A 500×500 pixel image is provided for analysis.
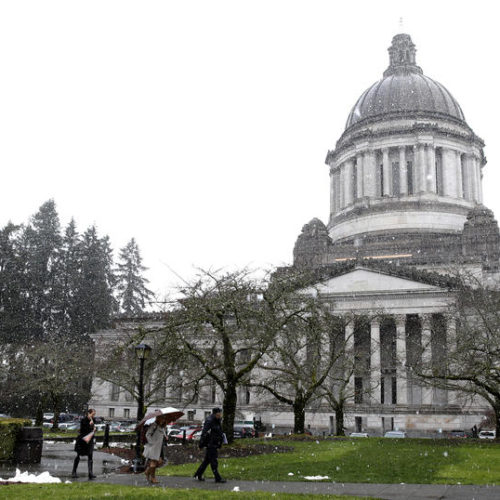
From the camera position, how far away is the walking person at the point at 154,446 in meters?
14.0

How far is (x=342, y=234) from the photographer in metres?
72.2

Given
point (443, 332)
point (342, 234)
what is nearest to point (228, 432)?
point (443, 332)

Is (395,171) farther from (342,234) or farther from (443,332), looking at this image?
(443,332)

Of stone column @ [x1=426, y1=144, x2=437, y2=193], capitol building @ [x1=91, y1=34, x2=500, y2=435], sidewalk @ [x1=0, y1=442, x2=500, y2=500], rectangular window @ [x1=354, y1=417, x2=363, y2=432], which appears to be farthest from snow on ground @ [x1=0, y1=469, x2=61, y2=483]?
stone column @ [x1=426, y1=144, x2=437, y2=193]

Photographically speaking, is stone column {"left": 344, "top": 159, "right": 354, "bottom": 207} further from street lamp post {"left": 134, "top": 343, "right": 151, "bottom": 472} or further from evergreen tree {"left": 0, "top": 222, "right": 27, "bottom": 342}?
street lamp post {"left": 134, "top": 343, "right": 151, "bottom": 472}

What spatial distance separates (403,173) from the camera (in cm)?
7238

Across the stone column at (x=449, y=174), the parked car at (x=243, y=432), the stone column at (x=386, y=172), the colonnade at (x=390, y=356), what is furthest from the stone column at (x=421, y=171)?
the parked car at (x=243, y=432)

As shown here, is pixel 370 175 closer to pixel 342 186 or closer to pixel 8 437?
pixel 342 186

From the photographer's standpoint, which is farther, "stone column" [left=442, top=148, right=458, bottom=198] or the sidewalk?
"stone column" [left=442, top=148, right=458, bottom=198]

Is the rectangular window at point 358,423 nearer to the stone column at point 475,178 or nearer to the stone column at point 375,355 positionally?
the stone column at point 375,355

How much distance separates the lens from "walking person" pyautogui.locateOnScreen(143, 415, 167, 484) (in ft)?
46.1

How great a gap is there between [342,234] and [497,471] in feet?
186

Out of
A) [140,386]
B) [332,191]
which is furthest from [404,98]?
[140,386]

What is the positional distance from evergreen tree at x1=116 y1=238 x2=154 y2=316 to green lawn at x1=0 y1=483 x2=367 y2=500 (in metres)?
73.9
